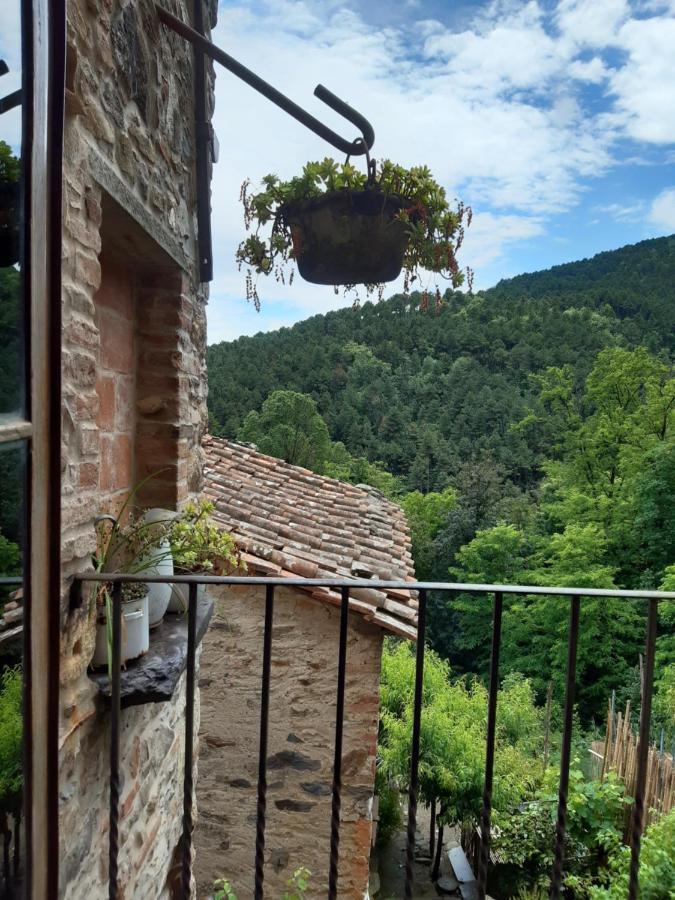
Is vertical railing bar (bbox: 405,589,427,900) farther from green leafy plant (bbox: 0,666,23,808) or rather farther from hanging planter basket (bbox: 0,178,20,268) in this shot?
hanging planter basket (bbox: 0,178,20,268)

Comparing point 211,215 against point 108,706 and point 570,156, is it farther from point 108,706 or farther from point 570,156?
point 570,156

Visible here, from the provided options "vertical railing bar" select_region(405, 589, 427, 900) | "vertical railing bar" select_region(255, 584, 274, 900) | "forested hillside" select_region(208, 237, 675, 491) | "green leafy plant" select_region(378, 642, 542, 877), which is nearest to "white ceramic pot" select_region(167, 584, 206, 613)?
"vertical railing bar" select_region(255, 584, 274, 900)

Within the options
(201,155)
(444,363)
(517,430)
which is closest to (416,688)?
(201,155)

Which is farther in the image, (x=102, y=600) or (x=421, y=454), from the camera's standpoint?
(x=421, y=454)

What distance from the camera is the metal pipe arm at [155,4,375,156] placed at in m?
1.84

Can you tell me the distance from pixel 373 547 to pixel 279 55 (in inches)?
151

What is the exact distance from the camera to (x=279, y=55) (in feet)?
7.29

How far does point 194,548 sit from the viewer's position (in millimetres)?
2096

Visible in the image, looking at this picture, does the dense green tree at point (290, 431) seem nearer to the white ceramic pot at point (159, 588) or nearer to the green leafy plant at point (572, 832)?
the green leafy plant at point (572, 832)

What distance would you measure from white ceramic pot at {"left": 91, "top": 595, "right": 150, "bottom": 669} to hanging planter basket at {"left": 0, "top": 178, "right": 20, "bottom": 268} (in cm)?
103

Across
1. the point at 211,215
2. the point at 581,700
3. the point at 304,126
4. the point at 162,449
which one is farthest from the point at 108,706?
the point at 581,700

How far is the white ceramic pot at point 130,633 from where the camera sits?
5.51ft

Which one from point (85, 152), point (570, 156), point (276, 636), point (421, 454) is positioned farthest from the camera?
point (421, 454)

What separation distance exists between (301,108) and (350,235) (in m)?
0.41
